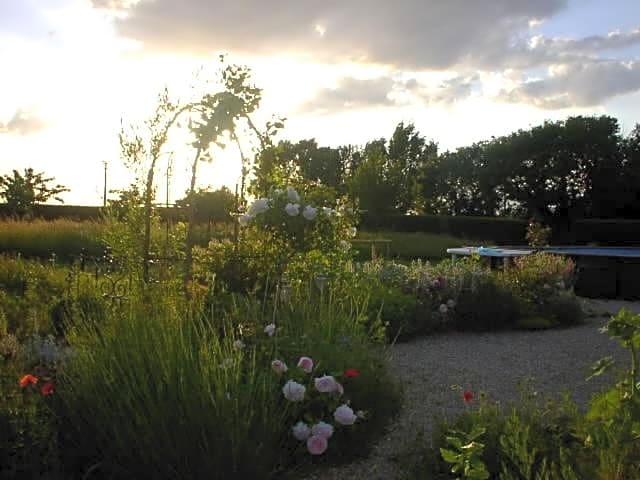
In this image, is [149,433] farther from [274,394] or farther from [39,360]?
[39,360]

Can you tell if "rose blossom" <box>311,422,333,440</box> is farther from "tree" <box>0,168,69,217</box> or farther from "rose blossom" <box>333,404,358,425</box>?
"tree" <box>0,168,69,217</box>

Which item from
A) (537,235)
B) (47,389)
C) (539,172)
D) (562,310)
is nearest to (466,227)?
(537,235)

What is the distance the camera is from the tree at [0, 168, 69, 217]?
77.3 feet

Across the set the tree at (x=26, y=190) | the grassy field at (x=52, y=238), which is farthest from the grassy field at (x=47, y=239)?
the tree at (x=26, y=190)

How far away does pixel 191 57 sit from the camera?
7562 mm

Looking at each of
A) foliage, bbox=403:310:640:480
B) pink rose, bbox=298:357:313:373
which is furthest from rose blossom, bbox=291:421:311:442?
foliage, bbox=403:310:640:480

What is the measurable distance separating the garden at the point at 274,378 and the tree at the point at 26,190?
14982 millimetres

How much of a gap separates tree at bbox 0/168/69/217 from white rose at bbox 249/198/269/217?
15.4 m

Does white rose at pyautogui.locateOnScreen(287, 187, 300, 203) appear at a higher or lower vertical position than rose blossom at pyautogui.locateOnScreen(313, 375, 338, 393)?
higher

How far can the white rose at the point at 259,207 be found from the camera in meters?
5.87

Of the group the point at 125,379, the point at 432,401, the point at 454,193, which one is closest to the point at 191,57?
the point at 432,401

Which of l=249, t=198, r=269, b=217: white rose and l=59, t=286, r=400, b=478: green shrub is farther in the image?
l=249, t=198, r=269, b=217: white rose

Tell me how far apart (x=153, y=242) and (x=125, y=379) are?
5.13m

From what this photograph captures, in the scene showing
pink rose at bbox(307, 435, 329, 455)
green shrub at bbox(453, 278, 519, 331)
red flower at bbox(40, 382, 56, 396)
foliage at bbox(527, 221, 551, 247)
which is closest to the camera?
pink rose at bbox(307, 435, 329, 455)
